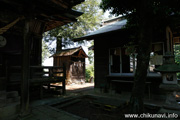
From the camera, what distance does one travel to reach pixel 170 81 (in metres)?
4.45

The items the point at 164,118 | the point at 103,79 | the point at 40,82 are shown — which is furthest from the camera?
the point at 103,79

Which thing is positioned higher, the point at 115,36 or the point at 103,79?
the point at 115,36

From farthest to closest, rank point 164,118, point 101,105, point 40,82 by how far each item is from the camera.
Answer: point 40,82 < point 101,105 < point 164,118

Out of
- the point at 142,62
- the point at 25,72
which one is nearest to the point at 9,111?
the point at 25,72

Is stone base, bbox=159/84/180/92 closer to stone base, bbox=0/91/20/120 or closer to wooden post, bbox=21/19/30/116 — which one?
wooden post, bbox=21/19/30/116

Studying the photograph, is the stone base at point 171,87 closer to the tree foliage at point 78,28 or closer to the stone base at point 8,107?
the stone base at point 8,107

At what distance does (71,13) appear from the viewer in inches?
192

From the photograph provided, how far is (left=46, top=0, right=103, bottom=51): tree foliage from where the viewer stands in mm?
15860

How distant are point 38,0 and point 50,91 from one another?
5881mm

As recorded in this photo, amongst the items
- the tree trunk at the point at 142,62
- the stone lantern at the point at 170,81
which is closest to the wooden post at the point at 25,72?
the tree trunk at the point at 142,62

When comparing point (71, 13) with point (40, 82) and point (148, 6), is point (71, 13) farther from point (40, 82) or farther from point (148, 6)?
point (40, 82)

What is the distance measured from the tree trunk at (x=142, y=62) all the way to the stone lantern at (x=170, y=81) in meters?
1.29

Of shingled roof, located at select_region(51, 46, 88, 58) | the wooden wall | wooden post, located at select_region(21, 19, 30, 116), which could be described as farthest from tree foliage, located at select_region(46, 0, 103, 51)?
wooden post, located at select_region(21, 19, 30, 116)

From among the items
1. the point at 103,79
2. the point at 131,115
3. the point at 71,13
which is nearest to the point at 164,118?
the point at 131,115
